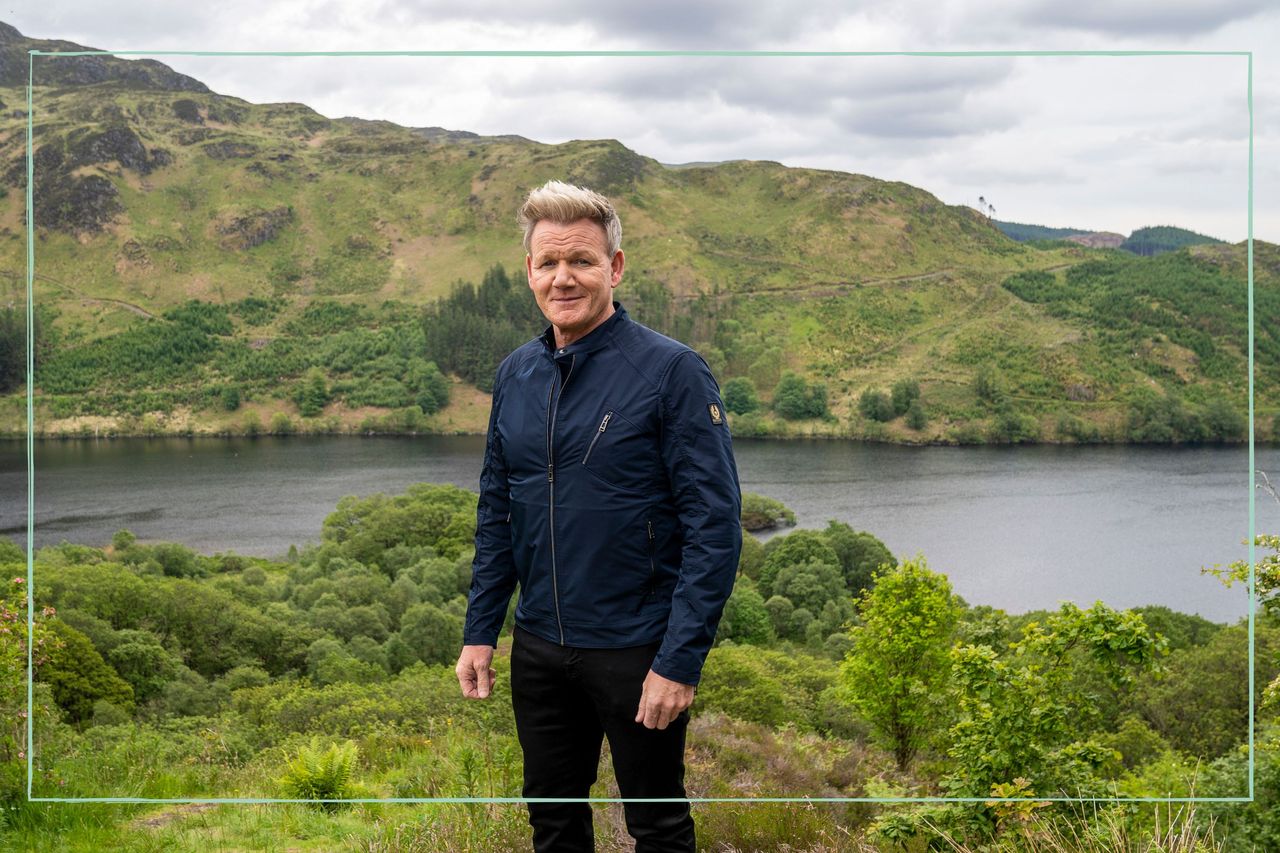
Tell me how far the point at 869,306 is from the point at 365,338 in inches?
858

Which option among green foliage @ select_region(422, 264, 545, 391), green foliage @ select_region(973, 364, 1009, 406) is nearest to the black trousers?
green foliage @ select_region(422, 264, 545, 391)

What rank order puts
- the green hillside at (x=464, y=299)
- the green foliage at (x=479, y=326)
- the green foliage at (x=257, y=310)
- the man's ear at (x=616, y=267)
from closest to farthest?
the man's ear at (x=616, y=267)
the green hillside at (x=464, y=299)
the green foliage at (x=479, y=326)
the green foliage at (x=257, y=310)

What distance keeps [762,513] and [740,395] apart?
1881 centimetres

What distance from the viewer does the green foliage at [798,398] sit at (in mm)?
23969

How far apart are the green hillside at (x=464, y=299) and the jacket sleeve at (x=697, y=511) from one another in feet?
18.9

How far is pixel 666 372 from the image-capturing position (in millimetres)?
1921

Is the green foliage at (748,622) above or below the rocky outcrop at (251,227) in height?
below

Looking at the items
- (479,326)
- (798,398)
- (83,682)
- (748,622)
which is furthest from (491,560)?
(748,622)

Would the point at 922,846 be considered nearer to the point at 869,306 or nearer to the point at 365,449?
the point at 869,306

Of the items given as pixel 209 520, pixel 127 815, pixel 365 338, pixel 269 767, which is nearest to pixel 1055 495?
pixel 269 767

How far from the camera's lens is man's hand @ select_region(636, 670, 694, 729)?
74.5 inches

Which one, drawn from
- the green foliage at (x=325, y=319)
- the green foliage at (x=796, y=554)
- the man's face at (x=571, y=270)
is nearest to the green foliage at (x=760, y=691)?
the green foliage at (x=796, y=554)

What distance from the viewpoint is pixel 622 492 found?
1.96 m

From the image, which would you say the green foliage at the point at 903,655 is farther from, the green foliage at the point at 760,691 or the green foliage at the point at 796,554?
the green foliage at the point at 796,554
